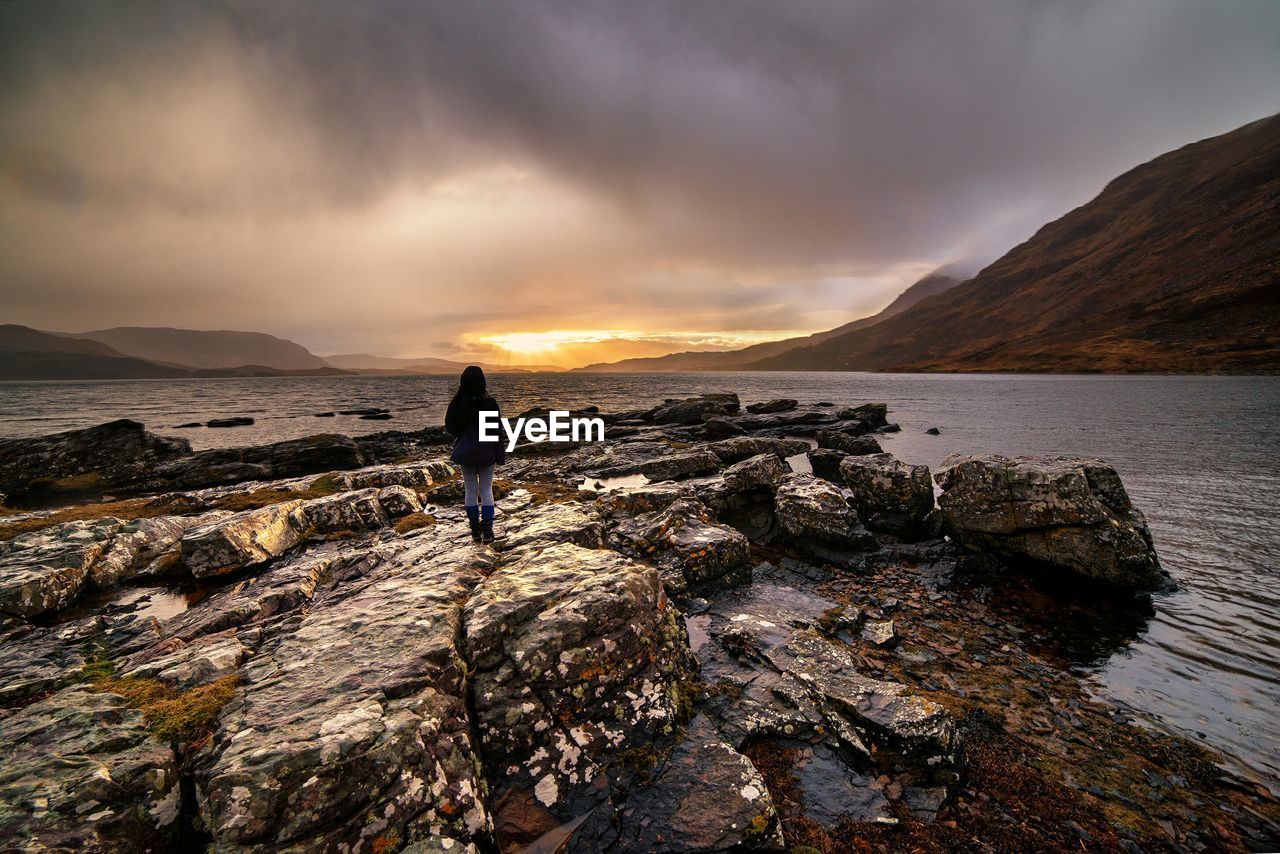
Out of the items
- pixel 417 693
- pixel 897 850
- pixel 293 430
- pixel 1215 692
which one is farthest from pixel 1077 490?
pixel 293 430

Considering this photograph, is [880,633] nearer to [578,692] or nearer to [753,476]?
[578,692]

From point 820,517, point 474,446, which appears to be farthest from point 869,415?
point 474,446

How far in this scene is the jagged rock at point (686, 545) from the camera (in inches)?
474

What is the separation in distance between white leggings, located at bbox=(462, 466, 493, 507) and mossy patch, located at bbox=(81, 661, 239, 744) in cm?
601

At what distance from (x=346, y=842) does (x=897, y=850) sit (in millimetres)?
6080

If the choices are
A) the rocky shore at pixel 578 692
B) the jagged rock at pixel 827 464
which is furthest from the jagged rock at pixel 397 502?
the jagged rock at pixel 827 464

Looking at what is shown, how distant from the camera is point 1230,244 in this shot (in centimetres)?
18225

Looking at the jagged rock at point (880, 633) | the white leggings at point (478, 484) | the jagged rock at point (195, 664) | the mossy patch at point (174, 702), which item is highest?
the white leggings at point (478, 484)

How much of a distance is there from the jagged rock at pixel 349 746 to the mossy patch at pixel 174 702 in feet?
0.99

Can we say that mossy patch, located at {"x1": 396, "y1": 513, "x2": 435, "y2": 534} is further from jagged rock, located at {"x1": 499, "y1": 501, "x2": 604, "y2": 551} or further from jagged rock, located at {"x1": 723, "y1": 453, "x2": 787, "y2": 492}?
jagged rock, located at {"x1": 723, "y1": 453, "x2": 787, "y2": 492}

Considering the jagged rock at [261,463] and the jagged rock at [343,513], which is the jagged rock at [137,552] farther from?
the jagged rock at [261,463]

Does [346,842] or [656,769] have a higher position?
[346,842]

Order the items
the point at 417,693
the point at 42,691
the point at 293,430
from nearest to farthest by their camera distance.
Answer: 1. the point at 417,693
2. the point at 42,691
3. the point at 293,430

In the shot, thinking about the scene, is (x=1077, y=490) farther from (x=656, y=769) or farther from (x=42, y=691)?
(x=42, y=691)
